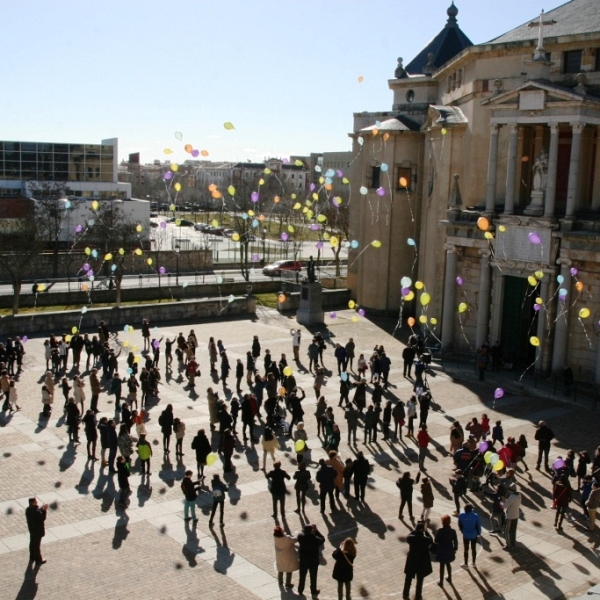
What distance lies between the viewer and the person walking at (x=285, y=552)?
12664 millimetres

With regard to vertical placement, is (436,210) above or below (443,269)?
above

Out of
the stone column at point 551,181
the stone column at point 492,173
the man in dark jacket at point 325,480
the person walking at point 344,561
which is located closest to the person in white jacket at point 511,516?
the man in dark jacket at point 325,480

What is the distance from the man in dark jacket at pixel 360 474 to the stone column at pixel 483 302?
49.9 ft

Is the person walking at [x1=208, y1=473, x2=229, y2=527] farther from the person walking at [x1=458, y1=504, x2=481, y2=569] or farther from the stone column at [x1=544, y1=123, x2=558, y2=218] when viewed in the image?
the stone column at [x1=544, y1=123, x2=558, y2=218]

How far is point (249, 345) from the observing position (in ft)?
108

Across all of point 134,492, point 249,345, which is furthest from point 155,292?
point 134,492

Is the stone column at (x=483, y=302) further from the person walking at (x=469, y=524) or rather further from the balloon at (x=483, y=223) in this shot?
the person walking at (x=469, y=524)

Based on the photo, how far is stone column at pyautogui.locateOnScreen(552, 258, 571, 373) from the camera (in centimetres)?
2813

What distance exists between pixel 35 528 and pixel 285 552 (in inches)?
171

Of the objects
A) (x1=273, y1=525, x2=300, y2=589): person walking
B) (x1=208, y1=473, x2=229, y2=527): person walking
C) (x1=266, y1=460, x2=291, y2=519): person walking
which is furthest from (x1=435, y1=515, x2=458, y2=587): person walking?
(x1=208, y1=473, x2=229, y2=527): person walking

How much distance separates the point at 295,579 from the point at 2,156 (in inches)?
2742

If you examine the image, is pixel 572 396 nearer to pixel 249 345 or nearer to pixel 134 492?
pixel 249 345

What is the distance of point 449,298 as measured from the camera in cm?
3222

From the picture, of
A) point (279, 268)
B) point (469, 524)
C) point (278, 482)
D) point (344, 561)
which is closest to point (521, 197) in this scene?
point (278, 482)
